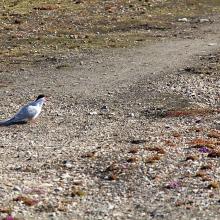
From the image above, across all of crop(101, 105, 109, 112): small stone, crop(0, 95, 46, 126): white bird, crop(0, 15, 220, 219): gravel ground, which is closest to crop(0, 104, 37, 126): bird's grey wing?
crop(0, 95, 46, 126): white bird

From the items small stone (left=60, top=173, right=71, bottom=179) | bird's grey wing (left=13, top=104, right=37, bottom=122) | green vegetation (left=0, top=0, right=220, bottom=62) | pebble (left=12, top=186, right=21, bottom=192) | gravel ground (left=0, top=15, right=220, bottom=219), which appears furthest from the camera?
green vegetation (left=0, top=0, right=220, bottom=62)

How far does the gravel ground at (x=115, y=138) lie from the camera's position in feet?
48.6

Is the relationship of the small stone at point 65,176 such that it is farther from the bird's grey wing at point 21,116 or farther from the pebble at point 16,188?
the bird's grey wing at point 21,116

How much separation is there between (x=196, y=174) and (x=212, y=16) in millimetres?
30394

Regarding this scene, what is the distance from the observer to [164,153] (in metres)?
18.4

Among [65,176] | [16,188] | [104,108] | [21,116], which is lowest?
[104,108]

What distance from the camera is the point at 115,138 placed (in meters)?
20.2

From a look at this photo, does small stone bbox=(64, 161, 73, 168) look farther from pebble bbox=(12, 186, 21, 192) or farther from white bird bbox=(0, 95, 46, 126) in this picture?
white bird bbox=(0, 95, 46, 126)

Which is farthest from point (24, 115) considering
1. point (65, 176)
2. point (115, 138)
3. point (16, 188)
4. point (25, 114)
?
point (16, 188)

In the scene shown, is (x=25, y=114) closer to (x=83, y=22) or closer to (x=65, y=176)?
(x=65, y=176)

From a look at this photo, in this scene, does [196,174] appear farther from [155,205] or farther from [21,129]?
[21,129]

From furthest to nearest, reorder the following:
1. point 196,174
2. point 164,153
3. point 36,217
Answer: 1. point 164,153
2. point 196,174
3. point 36,217

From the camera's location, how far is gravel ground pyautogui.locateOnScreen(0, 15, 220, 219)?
14.8 metres

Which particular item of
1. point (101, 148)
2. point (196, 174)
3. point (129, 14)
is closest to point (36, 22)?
point (129, 14)
